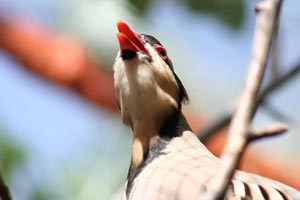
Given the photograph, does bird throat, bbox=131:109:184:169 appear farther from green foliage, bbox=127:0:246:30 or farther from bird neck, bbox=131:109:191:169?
green foliage, bbox=127:0:246:30

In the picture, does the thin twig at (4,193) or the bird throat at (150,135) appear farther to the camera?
the bird throat at (150,135)

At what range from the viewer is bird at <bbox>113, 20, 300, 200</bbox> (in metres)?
3.51

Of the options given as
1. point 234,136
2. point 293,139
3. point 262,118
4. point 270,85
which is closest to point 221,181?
point 234,136

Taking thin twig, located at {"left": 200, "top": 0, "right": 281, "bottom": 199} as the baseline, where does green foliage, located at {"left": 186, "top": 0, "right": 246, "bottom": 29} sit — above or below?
below

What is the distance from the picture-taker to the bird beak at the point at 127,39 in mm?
3822

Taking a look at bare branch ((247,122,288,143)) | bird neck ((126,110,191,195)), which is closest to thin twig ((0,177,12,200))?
bare branch ((247,122,288,143))

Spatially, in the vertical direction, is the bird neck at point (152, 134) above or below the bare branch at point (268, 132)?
below

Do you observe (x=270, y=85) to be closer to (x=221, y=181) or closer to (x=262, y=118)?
(x=221, y=181)

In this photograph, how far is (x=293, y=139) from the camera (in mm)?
7379

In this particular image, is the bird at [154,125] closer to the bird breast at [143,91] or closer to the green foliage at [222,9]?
the bird breast at [143,91]

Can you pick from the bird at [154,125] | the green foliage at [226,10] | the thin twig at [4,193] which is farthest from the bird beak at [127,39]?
the green foliage at [226,10]

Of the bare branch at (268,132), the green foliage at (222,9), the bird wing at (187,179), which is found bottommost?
the green foliage at (222,9)

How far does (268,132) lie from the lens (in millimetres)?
2316

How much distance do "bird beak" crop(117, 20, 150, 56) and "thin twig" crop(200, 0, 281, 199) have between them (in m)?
1.48
